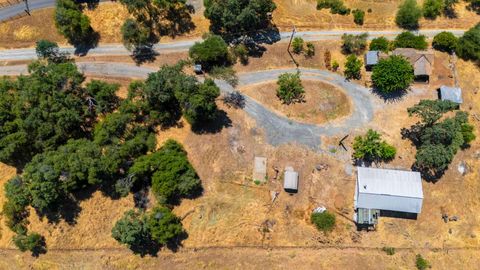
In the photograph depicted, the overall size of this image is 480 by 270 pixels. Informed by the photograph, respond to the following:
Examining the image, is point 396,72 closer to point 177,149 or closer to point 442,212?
point 442,212

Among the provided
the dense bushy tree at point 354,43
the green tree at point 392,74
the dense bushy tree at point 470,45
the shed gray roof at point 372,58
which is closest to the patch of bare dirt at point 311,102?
the green tree at point 392,74

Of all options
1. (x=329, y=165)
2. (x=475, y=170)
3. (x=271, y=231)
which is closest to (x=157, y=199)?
(x=271, y=231)

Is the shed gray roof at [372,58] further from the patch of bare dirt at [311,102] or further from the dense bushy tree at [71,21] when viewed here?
the dense bushy tree at [71,21]

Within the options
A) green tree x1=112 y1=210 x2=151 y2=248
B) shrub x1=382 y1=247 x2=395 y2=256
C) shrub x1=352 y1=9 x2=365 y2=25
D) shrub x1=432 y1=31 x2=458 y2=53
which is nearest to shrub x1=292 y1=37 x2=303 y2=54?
shrub x1=352 y1=9 x2=365 y2=25

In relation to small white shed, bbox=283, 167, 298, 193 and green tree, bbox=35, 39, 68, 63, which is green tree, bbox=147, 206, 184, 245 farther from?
green tree, bbox=35, 39, 68, 63

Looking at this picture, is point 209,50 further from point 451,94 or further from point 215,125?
point 451,94
